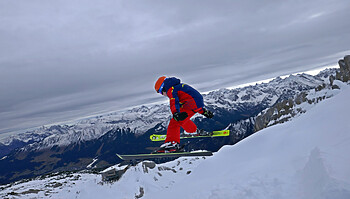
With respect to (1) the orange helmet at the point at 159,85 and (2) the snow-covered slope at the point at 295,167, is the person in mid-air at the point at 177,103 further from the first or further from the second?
(2) the snow-covered slope at the point at 295,167

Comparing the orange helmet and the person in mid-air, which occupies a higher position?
the orange helmet

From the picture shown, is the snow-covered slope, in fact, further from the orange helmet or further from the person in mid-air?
the orange helmet

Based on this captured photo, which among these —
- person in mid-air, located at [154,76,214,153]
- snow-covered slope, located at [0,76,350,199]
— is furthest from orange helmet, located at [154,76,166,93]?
snow-covered slope, located at [0,76,350,199]

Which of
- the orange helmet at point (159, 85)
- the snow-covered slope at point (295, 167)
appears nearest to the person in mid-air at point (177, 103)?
the orange helmet at point (159, 85)

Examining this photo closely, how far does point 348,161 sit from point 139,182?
20.0 meters

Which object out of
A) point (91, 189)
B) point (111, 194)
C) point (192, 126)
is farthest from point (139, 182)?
point (192, 126)

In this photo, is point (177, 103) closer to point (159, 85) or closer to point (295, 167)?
point (159, 85)

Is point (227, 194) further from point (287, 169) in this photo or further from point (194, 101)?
point (194, 101)

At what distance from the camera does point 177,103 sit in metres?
9.84

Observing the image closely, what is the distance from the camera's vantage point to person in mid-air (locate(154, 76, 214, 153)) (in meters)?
9.89

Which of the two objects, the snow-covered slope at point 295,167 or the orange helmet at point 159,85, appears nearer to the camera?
the snow-covered slope at point 295,167

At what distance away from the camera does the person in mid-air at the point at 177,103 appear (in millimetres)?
9891

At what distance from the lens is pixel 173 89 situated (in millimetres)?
9930

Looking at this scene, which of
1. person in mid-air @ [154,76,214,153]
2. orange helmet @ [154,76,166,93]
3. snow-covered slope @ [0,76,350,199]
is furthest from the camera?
orange helmet @ [154,76,166,93]
